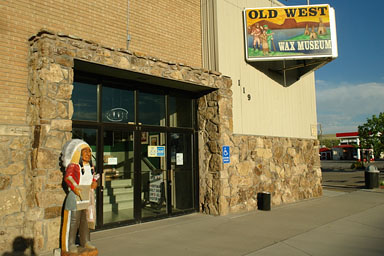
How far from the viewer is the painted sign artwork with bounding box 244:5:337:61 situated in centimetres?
1131

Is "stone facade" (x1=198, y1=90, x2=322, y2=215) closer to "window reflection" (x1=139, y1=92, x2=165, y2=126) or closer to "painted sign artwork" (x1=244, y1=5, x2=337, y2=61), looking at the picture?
"window reflection" (x1=139, y1=92, x2=165, y2=126)

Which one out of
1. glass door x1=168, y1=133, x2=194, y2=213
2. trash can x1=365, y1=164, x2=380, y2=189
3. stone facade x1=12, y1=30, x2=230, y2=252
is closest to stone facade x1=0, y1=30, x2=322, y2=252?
stone facade x1=12, y1=30, x2=230, y2=252

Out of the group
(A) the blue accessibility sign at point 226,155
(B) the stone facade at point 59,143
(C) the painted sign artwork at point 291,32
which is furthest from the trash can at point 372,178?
(A) the blue accessibility sign at point 226,155

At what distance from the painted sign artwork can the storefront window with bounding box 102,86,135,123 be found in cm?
503

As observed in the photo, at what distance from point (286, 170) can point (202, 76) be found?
17.5 ft

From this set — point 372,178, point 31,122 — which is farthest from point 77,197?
point 372,178

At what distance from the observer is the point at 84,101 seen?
7.57 metres

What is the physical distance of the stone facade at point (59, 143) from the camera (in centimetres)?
594

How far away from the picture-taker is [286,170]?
12195 mm

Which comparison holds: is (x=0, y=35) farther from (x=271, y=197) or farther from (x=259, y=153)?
(x=271, y=197)

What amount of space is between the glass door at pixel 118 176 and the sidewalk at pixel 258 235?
18.3 inches

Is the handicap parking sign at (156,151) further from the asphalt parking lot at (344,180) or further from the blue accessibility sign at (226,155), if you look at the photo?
the asphalt parking lot at (344,180)

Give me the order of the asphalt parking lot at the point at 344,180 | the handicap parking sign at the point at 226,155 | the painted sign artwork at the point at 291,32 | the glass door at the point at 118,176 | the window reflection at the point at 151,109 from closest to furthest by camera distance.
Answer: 1. the glass door at the point at 118,176
2. the window reflection at the point at 151,109
3. the handicap parking sign at the point at 226,155
4. the painted sign artwork at the point at 291,32
5. the asphalt parking lot at the point at 344,180

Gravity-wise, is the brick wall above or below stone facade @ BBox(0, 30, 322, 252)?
above
